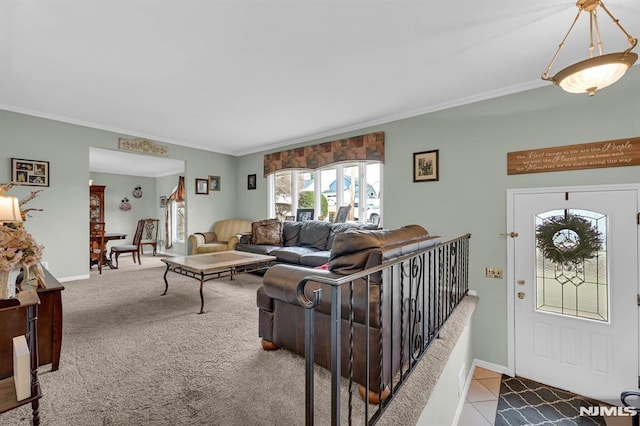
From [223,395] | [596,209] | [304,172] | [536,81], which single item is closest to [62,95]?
[304,172]

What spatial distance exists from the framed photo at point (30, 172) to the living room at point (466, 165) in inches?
3.0

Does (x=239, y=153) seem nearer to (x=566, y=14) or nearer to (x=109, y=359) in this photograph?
(x=109, y=359)

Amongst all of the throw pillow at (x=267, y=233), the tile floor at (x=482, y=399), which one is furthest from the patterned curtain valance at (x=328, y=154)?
the tile floor at (x=482, y=399)

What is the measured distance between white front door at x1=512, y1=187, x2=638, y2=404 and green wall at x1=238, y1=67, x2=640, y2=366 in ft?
0.57

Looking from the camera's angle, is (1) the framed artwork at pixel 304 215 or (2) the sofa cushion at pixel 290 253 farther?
(1) the framed artwork at pixel 304 215

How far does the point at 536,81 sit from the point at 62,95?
5439mm

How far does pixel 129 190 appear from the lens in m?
8.49

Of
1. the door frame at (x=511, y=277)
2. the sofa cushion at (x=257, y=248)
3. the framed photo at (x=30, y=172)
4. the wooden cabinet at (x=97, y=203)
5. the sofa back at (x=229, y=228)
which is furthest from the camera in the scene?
the wooden cabinet at (x=97, y=203)

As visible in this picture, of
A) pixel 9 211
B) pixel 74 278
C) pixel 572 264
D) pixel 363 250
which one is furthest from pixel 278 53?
pixel 74 278

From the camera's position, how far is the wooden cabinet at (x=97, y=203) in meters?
6.57

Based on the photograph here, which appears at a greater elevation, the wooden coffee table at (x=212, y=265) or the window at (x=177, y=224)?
the window at (x=177, y=224)

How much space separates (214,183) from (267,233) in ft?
6.91

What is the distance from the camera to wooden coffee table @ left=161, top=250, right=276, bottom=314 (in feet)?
10.2

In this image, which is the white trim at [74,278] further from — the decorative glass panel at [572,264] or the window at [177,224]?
the decorative glass panel at [572,264]
